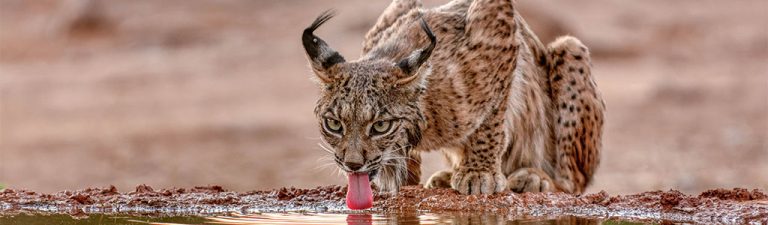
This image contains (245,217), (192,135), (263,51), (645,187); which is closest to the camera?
(245,217)

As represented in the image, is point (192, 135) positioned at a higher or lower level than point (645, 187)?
higher

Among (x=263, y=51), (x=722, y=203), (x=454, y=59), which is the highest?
(x=263, y=51)

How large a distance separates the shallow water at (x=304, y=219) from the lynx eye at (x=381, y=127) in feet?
1.89

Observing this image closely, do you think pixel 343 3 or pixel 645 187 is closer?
pixel 645 187

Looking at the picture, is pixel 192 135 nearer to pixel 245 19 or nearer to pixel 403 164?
pixel 245 19

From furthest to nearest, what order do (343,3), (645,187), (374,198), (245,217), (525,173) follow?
(343,3)
(645,187)
(525,173)
(374,198)
(245,217)

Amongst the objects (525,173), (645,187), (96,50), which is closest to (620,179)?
(645,187)

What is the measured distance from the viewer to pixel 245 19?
35812 mm

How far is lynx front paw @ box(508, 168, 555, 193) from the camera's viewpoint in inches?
445

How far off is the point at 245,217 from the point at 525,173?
2769 millimetres

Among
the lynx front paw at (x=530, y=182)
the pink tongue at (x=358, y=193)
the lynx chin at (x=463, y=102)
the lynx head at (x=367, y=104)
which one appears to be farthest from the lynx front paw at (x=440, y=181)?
the pink tongue at (x=358, y=193)

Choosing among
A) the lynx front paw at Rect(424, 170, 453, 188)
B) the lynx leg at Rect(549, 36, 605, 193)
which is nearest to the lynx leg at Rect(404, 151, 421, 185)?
the lynx front paw at Rect(424, 170, 453, 188)

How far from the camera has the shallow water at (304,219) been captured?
Result: 30.2 ft

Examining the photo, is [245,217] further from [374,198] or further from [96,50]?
[96,50]
